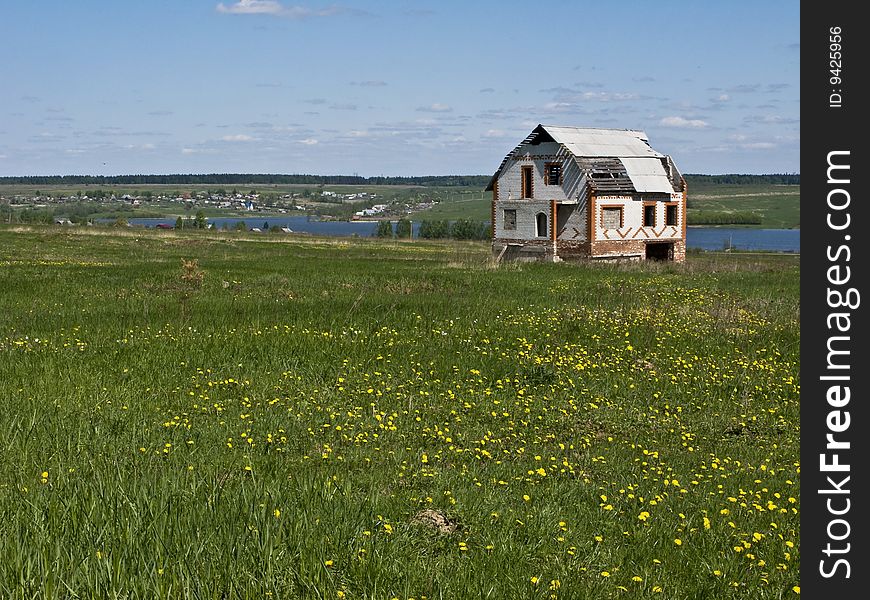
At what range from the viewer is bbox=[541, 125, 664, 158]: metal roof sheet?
160ft

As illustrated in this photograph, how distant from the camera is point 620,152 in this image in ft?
165

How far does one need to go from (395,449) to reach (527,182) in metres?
41.0

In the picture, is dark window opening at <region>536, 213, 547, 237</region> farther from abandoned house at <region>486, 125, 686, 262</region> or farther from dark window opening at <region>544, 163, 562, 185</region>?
dark window opening at <region>544, 163, 562, 185</region>

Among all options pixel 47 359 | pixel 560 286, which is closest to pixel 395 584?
pixel 47 359

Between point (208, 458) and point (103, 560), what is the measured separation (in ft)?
12.3

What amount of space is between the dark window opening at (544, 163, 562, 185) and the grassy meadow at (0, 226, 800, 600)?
82.5 feet

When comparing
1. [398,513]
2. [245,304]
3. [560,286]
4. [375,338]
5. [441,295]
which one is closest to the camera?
[398,513]

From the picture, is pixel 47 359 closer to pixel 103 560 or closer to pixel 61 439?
pixel 61 439

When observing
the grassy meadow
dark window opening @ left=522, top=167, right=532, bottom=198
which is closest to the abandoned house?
dark window opening @ left=522, top=167, right=532, bottom=198

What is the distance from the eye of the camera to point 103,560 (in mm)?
5805

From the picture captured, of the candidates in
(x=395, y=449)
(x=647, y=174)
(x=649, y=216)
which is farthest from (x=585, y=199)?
(x=395, y=449)

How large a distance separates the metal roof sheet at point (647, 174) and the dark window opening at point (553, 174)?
152 inches

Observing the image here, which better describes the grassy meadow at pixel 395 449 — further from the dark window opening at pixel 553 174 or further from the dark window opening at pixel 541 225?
the dark window opening at pixel 541 225

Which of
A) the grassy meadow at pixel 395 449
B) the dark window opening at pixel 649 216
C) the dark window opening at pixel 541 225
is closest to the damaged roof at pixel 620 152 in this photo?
the dark window opening at pixel 649 216
